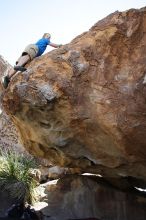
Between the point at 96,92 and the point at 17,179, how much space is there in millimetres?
6795

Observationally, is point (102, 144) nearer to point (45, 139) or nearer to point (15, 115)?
point (45, 139)

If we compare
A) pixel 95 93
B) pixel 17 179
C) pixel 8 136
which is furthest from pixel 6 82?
pixel 8 136

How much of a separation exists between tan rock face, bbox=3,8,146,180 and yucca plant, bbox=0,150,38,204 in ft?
16.1

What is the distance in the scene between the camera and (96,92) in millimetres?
8430

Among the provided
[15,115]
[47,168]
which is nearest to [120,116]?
[15,115]

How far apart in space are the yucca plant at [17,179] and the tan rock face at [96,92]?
16.1ft

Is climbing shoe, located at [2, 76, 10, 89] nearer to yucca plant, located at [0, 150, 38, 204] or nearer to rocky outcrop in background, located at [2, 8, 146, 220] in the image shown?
rocky outcrop in background, located at [2, 8, 146, 220]

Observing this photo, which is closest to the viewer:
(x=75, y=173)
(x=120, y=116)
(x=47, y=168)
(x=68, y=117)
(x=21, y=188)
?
(x=120, y=116)

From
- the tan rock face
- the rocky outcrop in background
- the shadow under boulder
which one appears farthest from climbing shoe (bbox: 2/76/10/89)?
the shadow under boulder

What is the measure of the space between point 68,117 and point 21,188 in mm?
5805

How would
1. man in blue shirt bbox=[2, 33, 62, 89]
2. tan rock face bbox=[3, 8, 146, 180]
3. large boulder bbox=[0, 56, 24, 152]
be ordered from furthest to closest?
large boulder bbox=[0, 56, 24, 152]
man in blue shirt bbox=[2, 33, 62, 89]
tan rock face bbox=[3, 8, 146, 180]

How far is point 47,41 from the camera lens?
9.88m

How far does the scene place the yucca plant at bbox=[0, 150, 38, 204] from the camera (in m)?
13.5

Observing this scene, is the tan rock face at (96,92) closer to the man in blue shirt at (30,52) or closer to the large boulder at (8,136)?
the man in blue shirt at (30,52)
